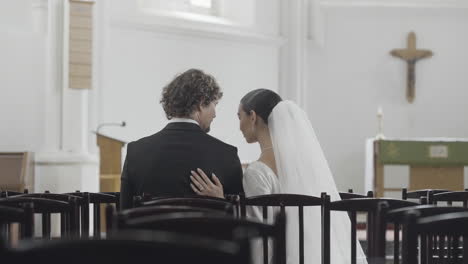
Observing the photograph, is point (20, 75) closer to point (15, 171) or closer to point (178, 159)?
point (15, 171)

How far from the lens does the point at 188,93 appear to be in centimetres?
394

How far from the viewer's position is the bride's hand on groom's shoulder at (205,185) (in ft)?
12.4

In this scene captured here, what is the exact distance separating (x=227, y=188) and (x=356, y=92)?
8.85 metres

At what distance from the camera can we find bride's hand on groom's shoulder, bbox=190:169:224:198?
3794 mm

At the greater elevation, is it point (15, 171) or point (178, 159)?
point (178, 159)

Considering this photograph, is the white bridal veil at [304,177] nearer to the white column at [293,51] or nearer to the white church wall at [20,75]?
the white church wall at [20,75]

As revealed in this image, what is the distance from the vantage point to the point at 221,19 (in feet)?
38.8

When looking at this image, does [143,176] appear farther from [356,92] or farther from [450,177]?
[356,92]

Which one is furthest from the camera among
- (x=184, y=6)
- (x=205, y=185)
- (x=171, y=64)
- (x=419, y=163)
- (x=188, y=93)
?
(x=184, y=6)

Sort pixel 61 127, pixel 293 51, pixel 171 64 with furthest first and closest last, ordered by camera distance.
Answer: pixel 293 51
pixel 171 64
pixel 61 127

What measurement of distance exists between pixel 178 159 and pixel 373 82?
9045mm

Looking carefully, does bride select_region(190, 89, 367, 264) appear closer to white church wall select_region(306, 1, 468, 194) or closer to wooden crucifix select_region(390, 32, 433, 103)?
white church wall select_region(306, 1, 468, 194)

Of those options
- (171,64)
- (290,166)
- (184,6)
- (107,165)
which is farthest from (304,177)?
(184,6)

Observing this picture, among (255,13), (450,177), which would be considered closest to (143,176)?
(450,177)
